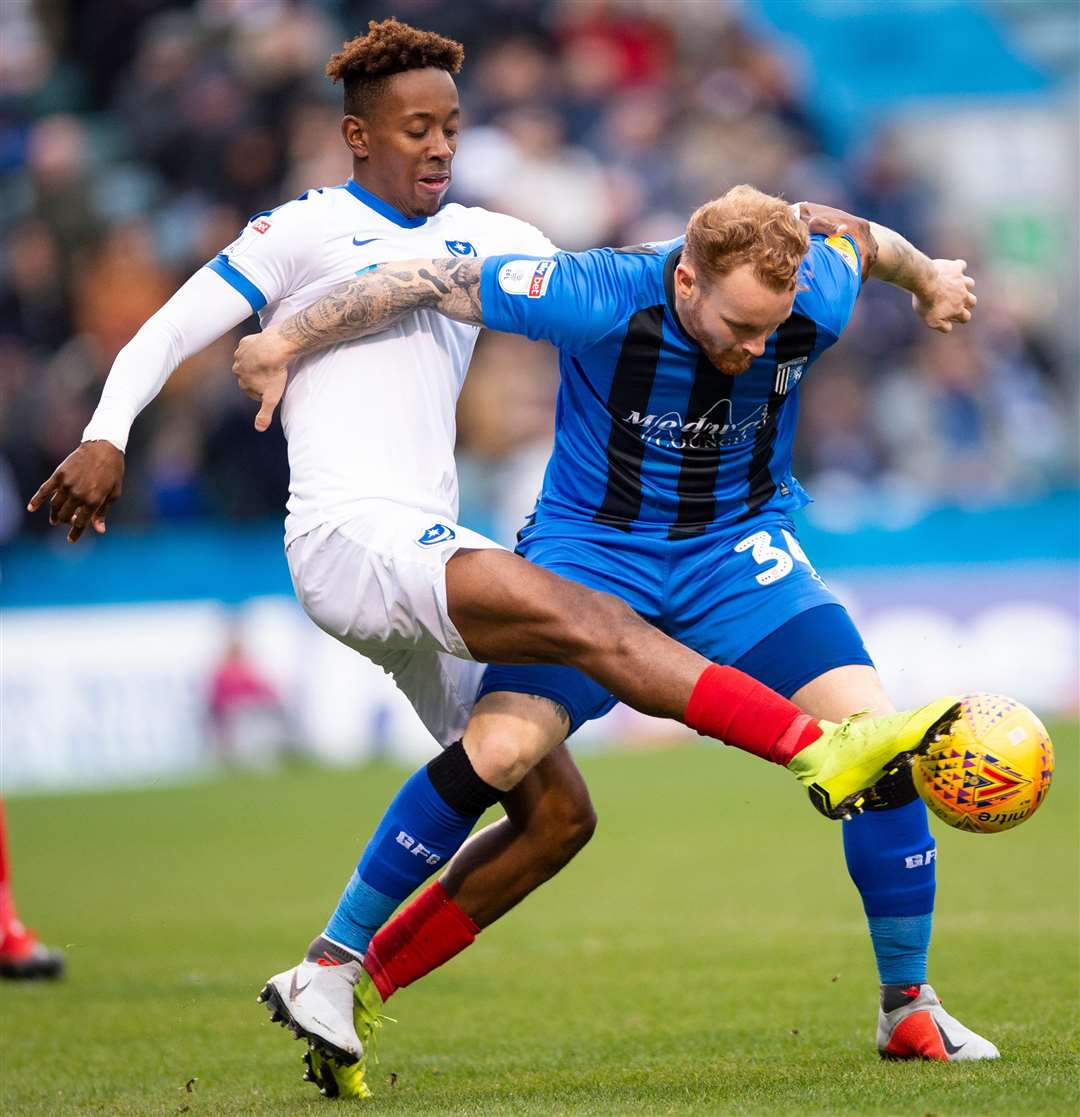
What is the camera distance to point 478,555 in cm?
482

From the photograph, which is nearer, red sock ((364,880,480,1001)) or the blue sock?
the blue sock

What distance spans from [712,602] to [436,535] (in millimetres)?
791

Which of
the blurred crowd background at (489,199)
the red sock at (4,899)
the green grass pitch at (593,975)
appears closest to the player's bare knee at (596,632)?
the green grass pitch at (593,975)

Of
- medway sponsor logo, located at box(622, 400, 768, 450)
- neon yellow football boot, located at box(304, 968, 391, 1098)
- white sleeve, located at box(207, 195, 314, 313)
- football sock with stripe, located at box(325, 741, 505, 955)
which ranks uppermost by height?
white sleeve, located at box(207, 195, 314, 313)

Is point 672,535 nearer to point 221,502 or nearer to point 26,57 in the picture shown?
point 221,502

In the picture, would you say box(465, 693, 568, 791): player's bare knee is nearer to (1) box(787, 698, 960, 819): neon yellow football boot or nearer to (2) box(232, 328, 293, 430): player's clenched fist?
(1) box(787, 698, 960, 819): neon yellow football boot

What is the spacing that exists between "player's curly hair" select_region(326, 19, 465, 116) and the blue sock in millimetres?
2410

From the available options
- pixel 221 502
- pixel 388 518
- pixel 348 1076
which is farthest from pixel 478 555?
pixel 221 502

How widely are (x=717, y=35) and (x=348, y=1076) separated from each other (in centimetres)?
1622

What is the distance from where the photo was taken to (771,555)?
5219 millimetres

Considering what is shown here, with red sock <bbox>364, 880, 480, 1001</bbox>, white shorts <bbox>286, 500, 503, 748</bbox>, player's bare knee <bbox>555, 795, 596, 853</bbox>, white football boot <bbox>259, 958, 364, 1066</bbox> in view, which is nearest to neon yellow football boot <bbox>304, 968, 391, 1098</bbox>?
white football boot <bbox>259, 958, 364, 1066</bbox>

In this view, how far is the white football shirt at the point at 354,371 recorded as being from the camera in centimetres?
510

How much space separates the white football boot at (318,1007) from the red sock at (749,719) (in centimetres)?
122

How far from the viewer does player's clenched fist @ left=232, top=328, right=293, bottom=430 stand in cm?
497
